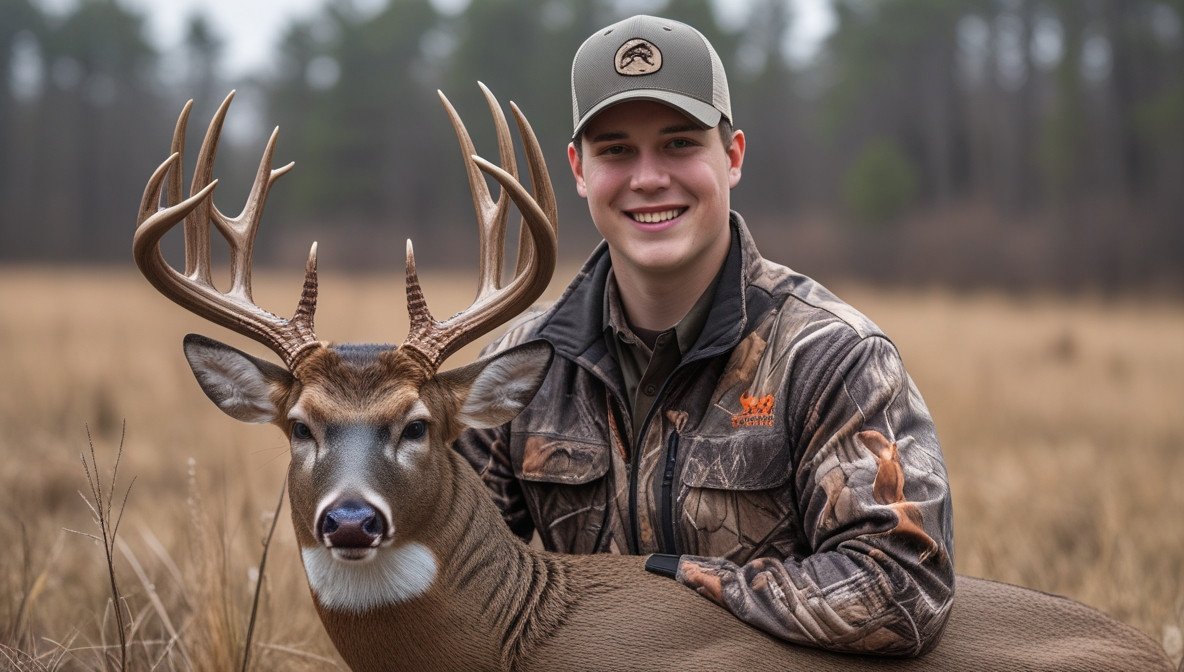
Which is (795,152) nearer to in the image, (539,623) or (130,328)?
(130,328)

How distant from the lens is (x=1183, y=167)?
22.0m

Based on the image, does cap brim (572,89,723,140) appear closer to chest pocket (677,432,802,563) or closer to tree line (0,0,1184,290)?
chest pocket (677,432,802,563)

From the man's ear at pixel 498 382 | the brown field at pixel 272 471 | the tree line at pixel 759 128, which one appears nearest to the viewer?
the man's ear at pixel 498 382

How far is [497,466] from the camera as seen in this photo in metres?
3.88

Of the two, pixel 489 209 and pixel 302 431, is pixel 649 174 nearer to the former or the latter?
pixel 489 209

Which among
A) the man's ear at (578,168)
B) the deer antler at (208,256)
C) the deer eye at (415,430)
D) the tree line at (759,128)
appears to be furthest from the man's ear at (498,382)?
the tree line at (759,128)

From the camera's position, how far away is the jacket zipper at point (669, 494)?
3.44m

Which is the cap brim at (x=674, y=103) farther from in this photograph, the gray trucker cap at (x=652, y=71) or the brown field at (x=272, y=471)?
the brown field at (x=272, y=471)

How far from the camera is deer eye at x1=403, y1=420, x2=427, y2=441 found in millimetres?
3088

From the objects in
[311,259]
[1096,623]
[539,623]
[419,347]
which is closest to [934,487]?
[1096,623]

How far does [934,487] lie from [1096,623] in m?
0.74

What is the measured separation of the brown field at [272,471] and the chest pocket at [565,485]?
83cm

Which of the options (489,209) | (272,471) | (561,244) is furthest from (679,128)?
(561,244)

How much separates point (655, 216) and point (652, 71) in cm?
44
